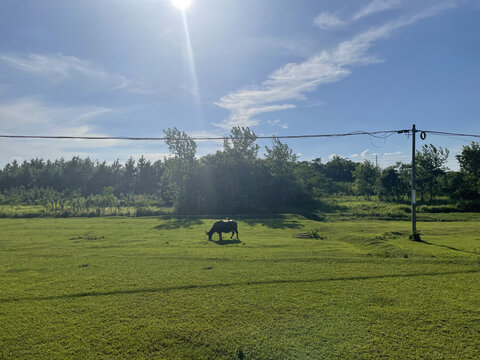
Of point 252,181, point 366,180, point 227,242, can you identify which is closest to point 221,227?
point 227,242

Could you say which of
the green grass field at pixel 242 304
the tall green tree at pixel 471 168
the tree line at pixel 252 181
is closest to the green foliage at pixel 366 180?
the tree line at pixel 252 181

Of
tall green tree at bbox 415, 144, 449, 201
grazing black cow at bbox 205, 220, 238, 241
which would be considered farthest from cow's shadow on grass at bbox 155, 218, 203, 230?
tall green tree at bbox 415, 144, 449, 201

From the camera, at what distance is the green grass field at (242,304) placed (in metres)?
6.73

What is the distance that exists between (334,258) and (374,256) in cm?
252

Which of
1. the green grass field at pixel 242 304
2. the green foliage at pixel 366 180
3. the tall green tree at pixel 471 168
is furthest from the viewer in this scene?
the green foliage at pixel 366 180

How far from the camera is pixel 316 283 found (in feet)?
35.6

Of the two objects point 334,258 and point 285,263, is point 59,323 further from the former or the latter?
point 334,258

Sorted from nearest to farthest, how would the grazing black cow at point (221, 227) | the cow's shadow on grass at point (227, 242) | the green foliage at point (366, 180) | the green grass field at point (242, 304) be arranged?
the green grass field at point (242, 304), the cow's shadow on grass at point (227, 242), the grazing black cow at point (221, 227), the green foliage at point (366, 180)

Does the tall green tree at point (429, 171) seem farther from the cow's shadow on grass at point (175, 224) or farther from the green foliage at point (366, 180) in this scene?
the cow's shadow on grass at point (175, 224)

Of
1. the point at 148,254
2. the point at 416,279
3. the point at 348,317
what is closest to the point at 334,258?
the point at 416,279

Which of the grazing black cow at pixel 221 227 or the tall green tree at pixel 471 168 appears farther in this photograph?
the tall green tree at pixel 471 168

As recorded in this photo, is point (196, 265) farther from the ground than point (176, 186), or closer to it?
closer to it

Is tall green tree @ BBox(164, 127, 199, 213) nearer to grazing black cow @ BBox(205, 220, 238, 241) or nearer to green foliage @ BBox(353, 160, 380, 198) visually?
grazing black cow @ BBox(205, 220, 238, 241)

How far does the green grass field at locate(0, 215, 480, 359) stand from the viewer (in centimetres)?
673
